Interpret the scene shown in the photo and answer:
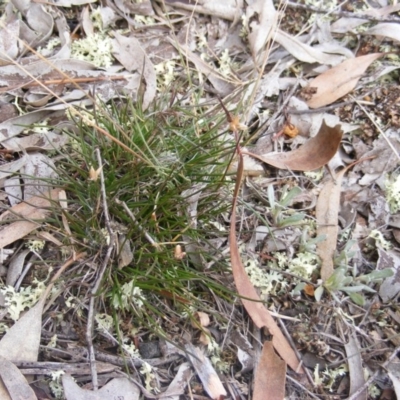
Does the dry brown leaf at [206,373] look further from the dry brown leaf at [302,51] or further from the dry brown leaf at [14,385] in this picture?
the dry brown leaf at [302,51]

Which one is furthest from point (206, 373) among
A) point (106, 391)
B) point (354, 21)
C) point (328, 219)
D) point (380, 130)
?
point (354, 21)

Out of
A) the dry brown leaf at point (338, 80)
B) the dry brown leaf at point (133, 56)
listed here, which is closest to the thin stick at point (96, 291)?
the dry brown leaf at point (133, 56)

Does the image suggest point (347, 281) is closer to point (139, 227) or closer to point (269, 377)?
point (269, 377)

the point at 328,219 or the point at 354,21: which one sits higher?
the point at 354,21

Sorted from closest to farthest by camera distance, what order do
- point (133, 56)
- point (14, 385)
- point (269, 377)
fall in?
point (14, 385) < point (269, 377) < point (133, 56)

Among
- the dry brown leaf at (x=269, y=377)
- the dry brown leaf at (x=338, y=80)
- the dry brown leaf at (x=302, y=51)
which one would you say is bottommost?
the dry brown leaf at (x=269, y=377)

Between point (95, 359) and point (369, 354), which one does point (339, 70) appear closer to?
point (369, 354)
